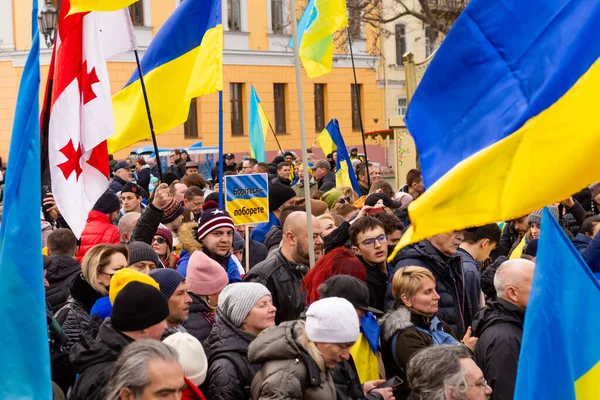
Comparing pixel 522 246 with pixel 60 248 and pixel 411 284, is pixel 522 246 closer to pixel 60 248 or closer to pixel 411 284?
pixel 411 284

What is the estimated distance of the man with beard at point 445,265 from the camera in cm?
645

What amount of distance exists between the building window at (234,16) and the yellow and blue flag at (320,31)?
26.3 m

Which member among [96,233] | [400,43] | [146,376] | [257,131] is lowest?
[400,43]

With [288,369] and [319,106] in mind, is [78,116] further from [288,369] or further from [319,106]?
[319,106]

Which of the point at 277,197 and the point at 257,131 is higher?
the point at 277,197

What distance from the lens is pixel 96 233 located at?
309 inches

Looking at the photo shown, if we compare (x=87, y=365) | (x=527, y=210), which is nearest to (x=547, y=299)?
(x=527, y=210)

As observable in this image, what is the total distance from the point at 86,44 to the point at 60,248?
135 centimetres

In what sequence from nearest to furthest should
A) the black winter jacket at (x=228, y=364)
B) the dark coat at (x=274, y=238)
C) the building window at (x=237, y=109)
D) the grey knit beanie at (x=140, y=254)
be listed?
the black winter jacket at (x=228, y=364) < the grey knit beanie at (x=140, y=254) < the dark coat at (x=274, y=238) < the building window at (x=237, y=109)

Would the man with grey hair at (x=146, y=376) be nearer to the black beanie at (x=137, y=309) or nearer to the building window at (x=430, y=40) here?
the black beanie at (x=137, y=309)

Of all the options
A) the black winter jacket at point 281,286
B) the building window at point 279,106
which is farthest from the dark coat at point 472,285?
the building window at point 279,106

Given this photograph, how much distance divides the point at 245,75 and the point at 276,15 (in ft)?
9.15

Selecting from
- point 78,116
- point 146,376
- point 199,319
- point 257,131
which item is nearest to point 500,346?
point 199,319

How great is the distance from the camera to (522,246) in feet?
26.3
